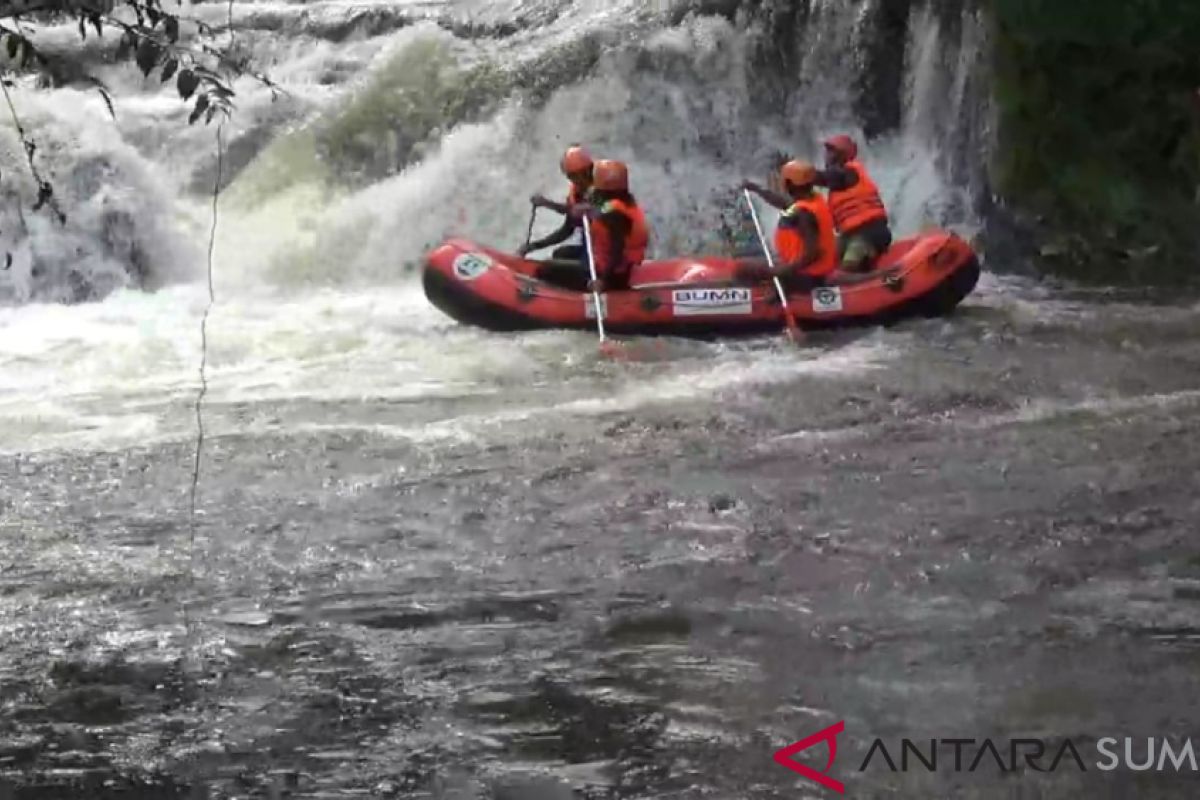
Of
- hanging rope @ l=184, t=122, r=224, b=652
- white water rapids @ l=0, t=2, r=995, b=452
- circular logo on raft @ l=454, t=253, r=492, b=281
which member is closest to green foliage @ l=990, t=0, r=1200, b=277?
white water rapids @ l=0, t=2, r=995, b=452

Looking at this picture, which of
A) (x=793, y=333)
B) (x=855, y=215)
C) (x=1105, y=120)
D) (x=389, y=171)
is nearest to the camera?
(x=793, y=333)

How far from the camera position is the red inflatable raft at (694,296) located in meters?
5.28

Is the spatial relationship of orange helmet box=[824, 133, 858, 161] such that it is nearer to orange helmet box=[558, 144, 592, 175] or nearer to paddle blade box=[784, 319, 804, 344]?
paddle blade box=[784, 319, 804, 344]

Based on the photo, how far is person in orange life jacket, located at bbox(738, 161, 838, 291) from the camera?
5.30 meters

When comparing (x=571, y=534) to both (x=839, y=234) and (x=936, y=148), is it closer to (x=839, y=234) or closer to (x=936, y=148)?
(x=839, y=234)

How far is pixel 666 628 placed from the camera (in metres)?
2.76

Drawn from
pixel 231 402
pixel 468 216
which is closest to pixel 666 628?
pixel 231 402

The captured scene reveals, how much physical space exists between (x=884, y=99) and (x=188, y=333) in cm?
326

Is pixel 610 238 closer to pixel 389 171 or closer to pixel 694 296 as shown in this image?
pixel 694 296

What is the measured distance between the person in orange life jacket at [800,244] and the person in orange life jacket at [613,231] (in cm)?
39

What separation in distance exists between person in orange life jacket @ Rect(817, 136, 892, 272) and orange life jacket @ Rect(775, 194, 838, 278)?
0.22 metres

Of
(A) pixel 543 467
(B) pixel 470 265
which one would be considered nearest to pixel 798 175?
(B) pixel 470 265

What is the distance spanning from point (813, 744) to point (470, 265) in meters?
3.41

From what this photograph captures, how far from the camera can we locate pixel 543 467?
3.80 m
